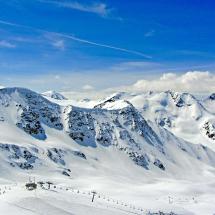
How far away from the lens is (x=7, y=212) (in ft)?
149

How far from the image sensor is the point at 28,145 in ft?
646


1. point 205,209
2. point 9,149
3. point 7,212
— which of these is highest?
point 9,149

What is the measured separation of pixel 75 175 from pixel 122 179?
20.1m

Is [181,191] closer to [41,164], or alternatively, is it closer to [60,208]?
[41,164]

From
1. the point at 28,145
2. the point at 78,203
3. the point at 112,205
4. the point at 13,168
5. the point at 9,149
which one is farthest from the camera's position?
the point at 28,145

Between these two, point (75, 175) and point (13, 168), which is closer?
point (13, 168)

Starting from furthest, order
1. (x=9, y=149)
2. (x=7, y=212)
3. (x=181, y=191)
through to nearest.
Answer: (x=9, y=149), (x=181, y=191), (x=7, y=212)

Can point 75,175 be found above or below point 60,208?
above

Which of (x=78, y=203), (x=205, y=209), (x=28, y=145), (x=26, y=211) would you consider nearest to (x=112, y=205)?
(x=78, y=203)

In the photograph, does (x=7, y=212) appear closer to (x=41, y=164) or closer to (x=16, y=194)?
(x=16, y=194)

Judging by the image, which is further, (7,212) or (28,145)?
(28,145)

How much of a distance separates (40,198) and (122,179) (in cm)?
14387

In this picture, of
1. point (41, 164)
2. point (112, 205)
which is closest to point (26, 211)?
point (112, 205)

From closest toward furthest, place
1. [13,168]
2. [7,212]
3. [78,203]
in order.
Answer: [7,212]
[78,203]
[13,168]
